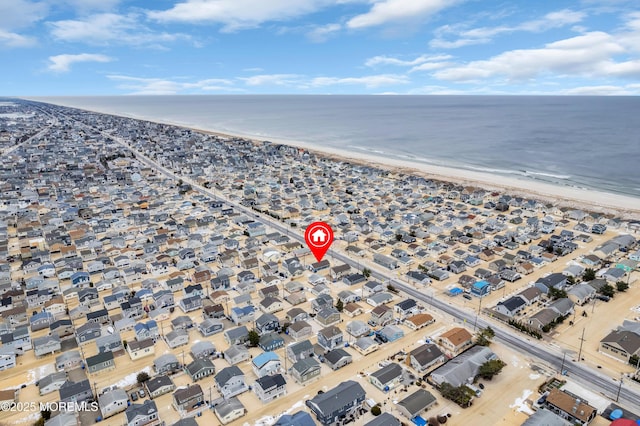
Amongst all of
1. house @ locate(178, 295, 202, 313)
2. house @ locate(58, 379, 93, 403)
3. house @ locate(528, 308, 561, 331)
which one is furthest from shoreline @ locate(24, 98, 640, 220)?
house @ locate(58, 379, 93, 403)

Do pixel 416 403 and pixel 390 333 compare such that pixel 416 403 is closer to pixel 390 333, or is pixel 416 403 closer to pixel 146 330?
pixel 390 333

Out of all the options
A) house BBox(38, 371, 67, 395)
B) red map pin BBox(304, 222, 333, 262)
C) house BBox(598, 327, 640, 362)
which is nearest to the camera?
house BBox(38, 371, 67, 395)

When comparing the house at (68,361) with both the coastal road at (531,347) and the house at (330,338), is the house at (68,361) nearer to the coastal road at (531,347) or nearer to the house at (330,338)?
the house at (330,338)

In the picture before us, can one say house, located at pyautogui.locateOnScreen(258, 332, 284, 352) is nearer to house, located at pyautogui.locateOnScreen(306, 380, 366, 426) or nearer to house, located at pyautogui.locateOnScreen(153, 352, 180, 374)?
house, located at pyautogui.locateOnScreen(153, 352, 180, 374)

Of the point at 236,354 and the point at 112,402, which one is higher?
the point at 236,354

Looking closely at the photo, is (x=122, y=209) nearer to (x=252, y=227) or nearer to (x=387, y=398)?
(x=252, y=227)

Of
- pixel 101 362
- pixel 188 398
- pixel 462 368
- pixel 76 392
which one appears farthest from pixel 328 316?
pixel 76 392
